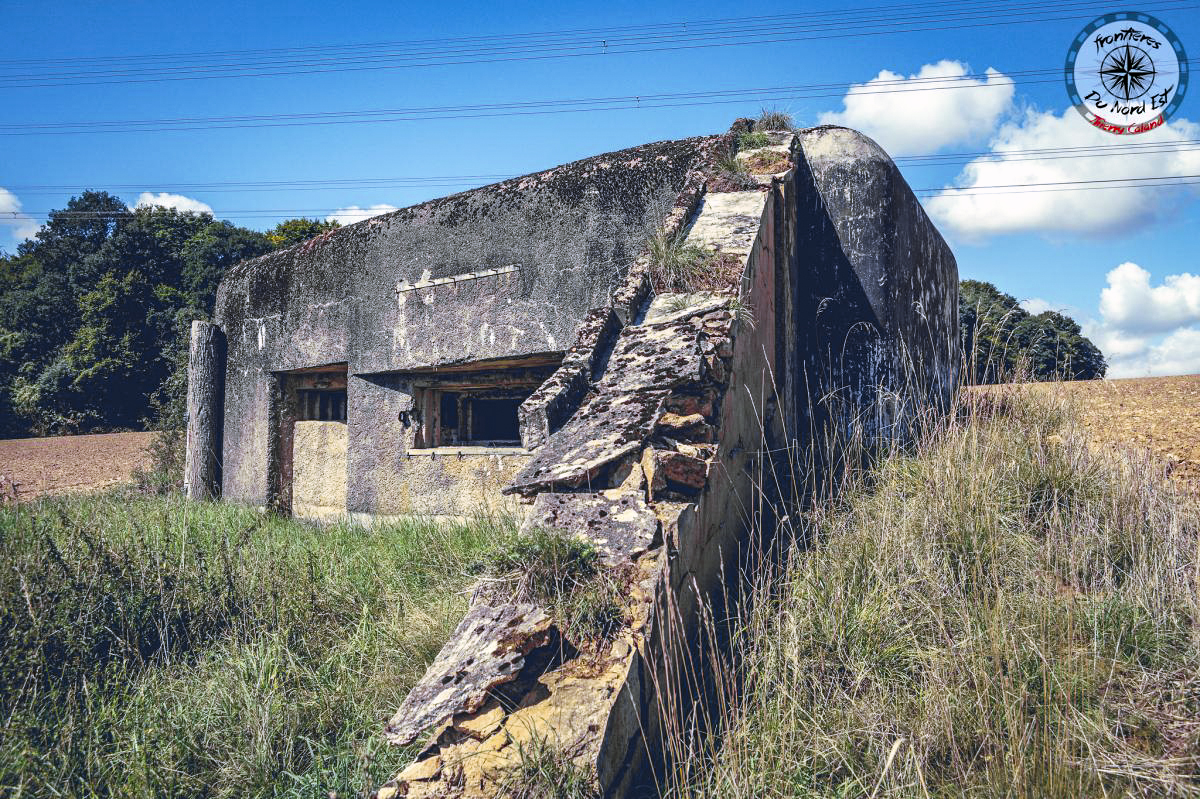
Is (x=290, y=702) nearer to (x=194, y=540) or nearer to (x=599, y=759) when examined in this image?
(x=599, y=759)

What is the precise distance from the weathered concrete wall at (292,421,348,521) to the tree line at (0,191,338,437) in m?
15.0

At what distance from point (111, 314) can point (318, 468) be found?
20.2 m

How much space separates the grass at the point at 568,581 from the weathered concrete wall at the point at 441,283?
311 cm

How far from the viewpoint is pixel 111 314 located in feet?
77.0

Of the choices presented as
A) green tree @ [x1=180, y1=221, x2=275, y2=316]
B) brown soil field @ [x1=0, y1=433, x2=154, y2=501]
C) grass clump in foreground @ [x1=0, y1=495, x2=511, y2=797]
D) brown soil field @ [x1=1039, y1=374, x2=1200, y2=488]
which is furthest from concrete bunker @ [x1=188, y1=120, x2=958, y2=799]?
green tree @ [x1=180, y1=221, x2=275, y2=316]

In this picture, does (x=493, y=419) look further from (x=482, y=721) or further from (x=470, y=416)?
(x=482, y=721)

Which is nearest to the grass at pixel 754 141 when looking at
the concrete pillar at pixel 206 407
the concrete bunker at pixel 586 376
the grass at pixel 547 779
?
the concrete bunker at pixel 586 376

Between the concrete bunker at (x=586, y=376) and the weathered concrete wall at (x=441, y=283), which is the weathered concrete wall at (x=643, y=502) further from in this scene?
the weathered concrete wall at (x=441, y=283)

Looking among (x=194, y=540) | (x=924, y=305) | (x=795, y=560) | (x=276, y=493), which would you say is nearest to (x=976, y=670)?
(x=795, y=560)

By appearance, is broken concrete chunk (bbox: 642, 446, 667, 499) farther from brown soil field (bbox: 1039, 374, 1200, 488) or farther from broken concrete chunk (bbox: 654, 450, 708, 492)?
brown soil field (bbox: 1039, 374, 1200, 488)

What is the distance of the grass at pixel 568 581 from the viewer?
8.10 ft

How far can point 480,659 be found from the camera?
7.88ft

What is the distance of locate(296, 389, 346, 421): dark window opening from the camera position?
27.0 feet

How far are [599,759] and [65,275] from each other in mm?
31352
